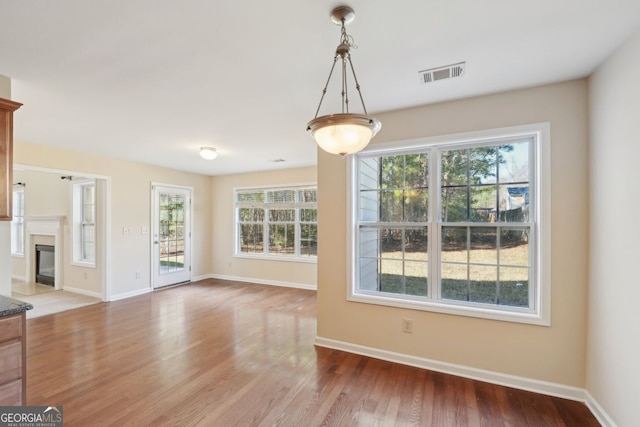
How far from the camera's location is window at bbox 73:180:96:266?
5445mm

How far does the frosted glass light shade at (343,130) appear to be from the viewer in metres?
1.46

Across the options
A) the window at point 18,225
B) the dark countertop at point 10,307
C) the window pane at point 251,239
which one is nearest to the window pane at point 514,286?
the dark countertop at point 10,307

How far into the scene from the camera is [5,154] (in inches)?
81.5

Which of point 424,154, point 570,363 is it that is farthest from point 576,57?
point 570,363

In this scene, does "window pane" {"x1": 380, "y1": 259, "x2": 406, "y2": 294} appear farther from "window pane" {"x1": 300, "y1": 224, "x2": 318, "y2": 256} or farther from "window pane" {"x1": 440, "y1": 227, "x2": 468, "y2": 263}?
"window pane" {"x1": 300, "y1": 224, "x2": 318, "y2": 256}

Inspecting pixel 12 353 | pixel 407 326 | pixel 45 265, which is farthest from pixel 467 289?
pixel 45 265

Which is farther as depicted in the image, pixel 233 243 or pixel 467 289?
pixel 233 243

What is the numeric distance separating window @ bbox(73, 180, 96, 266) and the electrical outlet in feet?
18.7

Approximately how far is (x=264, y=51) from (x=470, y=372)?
3051 millimetres

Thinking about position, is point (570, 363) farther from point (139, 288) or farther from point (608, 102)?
point (139, 288)

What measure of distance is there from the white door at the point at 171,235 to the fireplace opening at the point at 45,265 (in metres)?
2.10

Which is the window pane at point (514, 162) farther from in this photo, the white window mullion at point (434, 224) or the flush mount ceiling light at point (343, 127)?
the flush mount ceiling light at point (343, 127)

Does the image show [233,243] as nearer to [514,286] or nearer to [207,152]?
[207,152]

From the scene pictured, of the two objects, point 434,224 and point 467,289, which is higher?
point 434,224
